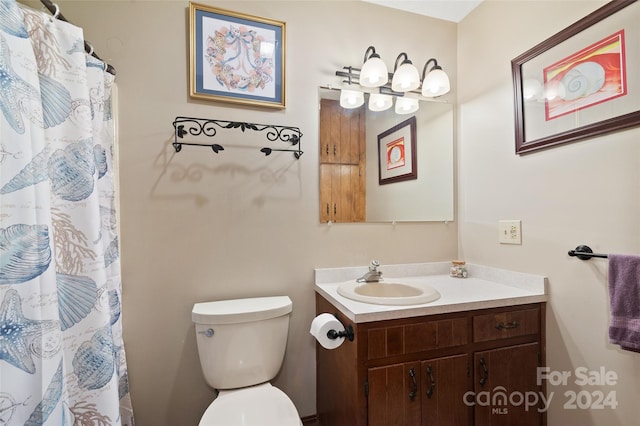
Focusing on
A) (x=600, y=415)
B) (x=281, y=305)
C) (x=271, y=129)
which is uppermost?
(x=271, y=129)

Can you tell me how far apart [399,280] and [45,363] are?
1470 mm

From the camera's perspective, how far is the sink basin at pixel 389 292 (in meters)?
1.18

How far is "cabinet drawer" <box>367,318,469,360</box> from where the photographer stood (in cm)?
111

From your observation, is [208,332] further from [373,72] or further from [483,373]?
[373,72]

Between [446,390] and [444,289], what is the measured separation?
1.46ft

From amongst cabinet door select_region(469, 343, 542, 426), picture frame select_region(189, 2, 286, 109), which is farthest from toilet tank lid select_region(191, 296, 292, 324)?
picture frame select_region(189, 2, 286, 109)

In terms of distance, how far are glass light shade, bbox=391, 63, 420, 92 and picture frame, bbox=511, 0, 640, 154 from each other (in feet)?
1.56

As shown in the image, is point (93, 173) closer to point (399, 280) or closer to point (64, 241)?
point (64, 241)

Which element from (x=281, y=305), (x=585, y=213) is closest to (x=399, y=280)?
(x=281, y=305)

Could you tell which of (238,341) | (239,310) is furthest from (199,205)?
(238,341)

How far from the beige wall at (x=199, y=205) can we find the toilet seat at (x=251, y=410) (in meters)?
0.30

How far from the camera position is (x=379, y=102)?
1695 millimetres

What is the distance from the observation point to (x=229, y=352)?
4.15 ft

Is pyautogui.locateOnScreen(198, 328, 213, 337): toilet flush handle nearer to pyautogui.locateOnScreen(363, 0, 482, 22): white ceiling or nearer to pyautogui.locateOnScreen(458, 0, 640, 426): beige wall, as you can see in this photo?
pyautogui.locateOnScreen(458, 0, 640, 426): beige wall
